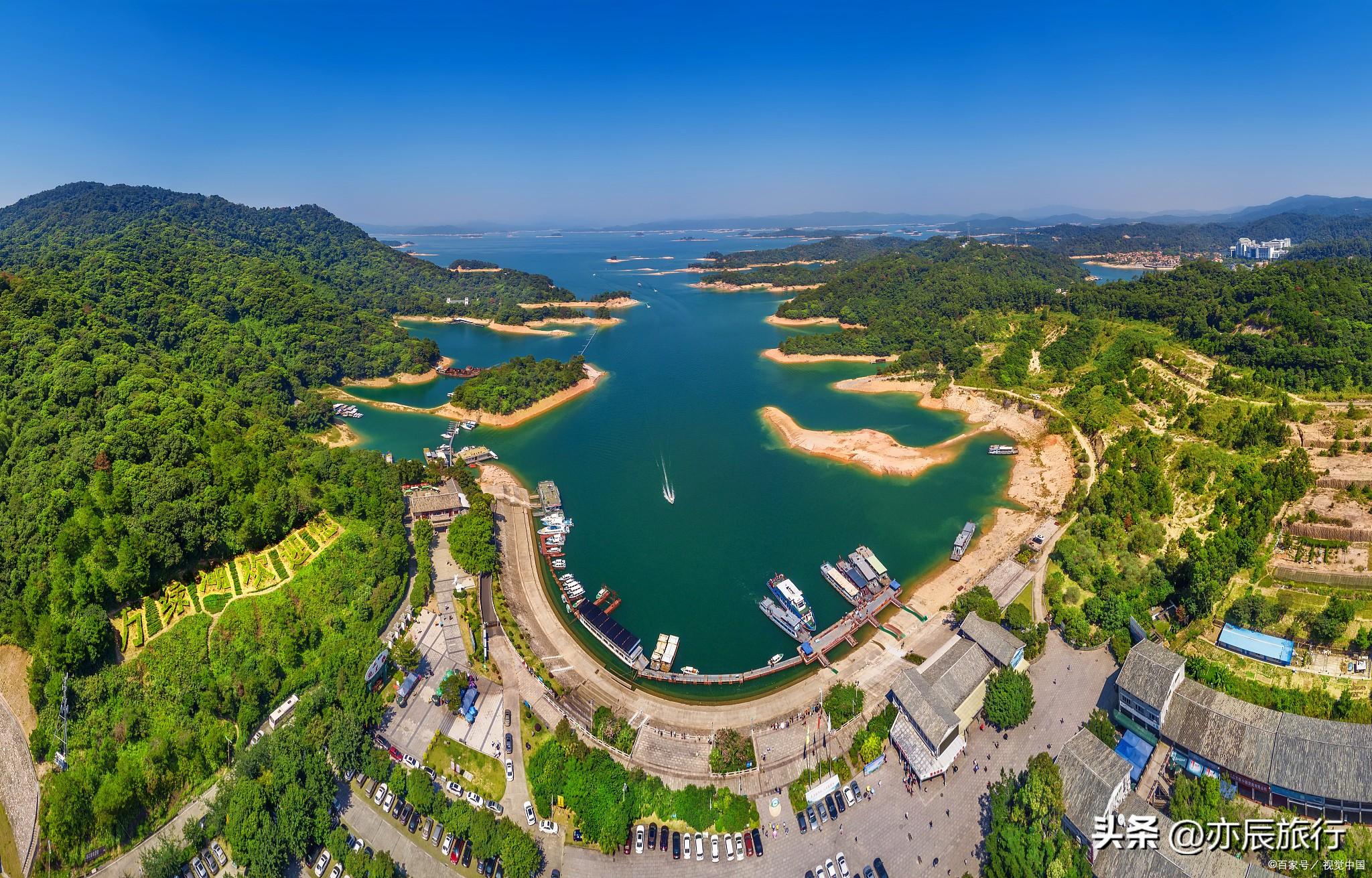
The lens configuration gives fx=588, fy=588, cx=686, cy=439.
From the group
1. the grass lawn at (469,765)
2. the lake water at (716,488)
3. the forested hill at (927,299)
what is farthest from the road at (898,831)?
the forested hill at (927,299)

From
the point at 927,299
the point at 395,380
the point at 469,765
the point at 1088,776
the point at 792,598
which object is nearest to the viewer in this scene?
the point at 1088,776

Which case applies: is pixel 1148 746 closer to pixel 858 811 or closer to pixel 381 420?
pixel 858 811

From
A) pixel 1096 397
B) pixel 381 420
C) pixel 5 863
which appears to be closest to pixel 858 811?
pixel 5 863

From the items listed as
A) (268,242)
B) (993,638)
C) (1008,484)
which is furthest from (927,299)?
(268,242)

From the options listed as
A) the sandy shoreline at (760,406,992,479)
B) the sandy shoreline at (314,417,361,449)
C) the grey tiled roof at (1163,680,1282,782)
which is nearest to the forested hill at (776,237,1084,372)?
the sandy shoreline at (760,406,992,479)

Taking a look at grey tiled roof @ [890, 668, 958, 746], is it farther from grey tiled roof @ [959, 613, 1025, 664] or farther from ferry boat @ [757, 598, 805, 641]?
ferry boat @ [757, 598, 805, 641]

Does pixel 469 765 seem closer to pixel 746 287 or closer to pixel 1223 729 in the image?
pixel 1223 729

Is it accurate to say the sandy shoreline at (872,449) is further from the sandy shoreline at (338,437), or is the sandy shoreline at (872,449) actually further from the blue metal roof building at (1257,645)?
the sandy shoreline at (338,437)

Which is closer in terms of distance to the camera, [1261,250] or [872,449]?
[872,449]
